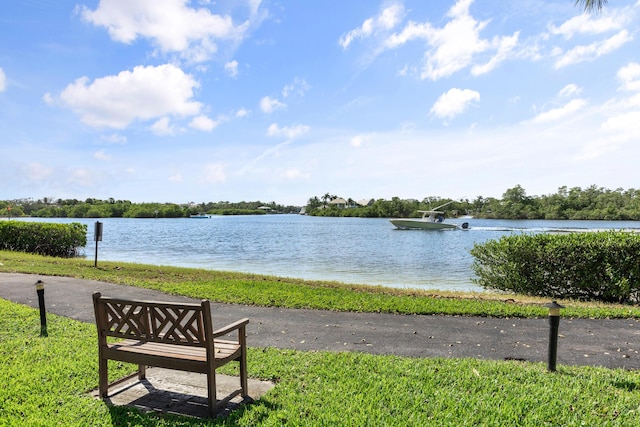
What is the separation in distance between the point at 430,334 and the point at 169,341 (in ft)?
13.9

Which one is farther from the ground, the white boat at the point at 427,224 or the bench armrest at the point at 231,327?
the bench armrest at the point at 231,327

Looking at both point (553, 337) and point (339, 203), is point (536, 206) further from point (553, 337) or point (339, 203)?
point (553, 337)

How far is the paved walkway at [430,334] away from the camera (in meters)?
5.45

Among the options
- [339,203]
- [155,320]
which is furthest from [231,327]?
[339,203]

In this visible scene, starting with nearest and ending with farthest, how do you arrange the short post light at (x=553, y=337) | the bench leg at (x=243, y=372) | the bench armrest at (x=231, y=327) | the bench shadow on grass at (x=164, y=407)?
the bench shadow on grass at (x=164, y=407), the bench armrest at (x=231, y=327), the bench leg at (x=243, y=372), the short post light at (x=553, y=337)

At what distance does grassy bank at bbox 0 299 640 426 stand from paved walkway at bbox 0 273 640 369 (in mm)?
531

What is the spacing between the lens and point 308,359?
5.00 metres

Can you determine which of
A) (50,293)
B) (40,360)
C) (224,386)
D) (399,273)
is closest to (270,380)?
(224,386)

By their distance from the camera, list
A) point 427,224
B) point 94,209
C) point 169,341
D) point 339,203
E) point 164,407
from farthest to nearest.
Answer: point 339,203 → point 94,209 → point 427,224 → point 164,407 → point 169,341

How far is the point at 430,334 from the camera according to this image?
249 inches

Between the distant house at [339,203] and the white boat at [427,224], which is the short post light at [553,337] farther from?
the distant house at [339,203]

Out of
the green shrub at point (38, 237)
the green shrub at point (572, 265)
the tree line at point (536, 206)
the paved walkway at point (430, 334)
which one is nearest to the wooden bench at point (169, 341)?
the paved walkway at point (430, 334)

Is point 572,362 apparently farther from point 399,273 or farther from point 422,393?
point 399,273

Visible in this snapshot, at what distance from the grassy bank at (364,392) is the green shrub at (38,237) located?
65.6 feet
